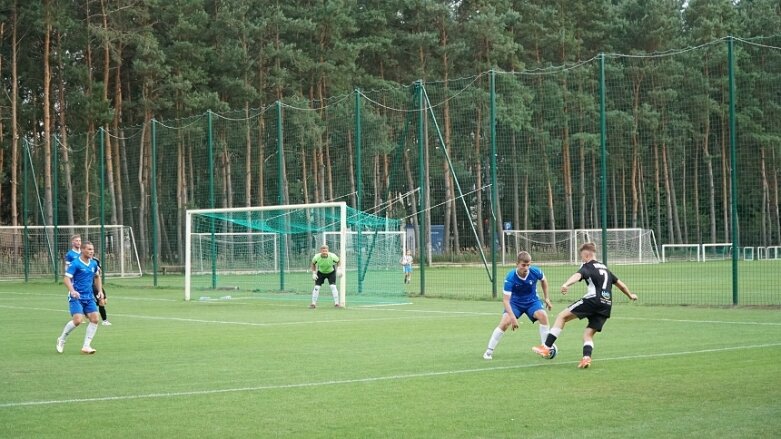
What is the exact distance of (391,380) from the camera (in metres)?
13.2

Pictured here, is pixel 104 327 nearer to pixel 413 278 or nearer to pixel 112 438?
pixel 112 438

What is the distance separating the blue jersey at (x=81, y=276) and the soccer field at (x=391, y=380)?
1.11m

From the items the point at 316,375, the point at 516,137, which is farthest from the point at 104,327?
the point at 516,137

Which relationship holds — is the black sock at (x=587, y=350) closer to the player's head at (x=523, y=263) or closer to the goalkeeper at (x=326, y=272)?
the player's head at (x=523, y=263)

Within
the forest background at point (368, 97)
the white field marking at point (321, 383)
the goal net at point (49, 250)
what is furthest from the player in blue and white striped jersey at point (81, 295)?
the goal net at point (49, 250)

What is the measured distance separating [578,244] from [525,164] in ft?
43.8

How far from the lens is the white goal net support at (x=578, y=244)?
Answer: 59.0 metres

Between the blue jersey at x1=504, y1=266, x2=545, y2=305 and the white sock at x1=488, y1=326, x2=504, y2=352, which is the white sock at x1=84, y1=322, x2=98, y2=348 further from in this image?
the blue jersey at x1=504, y1=266, x2=545, y2=305

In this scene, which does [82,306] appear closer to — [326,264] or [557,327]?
[557,327]

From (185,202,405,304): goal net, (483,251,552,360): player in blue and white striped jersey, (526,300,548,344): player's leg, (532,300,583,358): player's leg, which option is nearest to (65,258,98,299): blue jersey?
(483,251,552,360): player in blue and white striped jersey

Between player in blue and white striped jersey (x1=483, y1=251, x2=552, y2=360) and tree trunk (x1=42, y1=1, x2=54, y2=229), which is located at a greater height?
tree trunk (x1=42, y1=1, x2=54, y2=229)

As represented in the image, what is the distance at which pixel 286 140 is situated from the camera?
5291cm

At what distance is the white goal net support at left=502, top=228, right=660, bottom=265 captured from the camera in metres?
59.0

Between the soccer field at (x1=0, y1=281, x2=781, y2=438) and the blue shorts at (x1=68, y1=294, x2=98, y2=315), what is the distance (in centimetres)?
76
